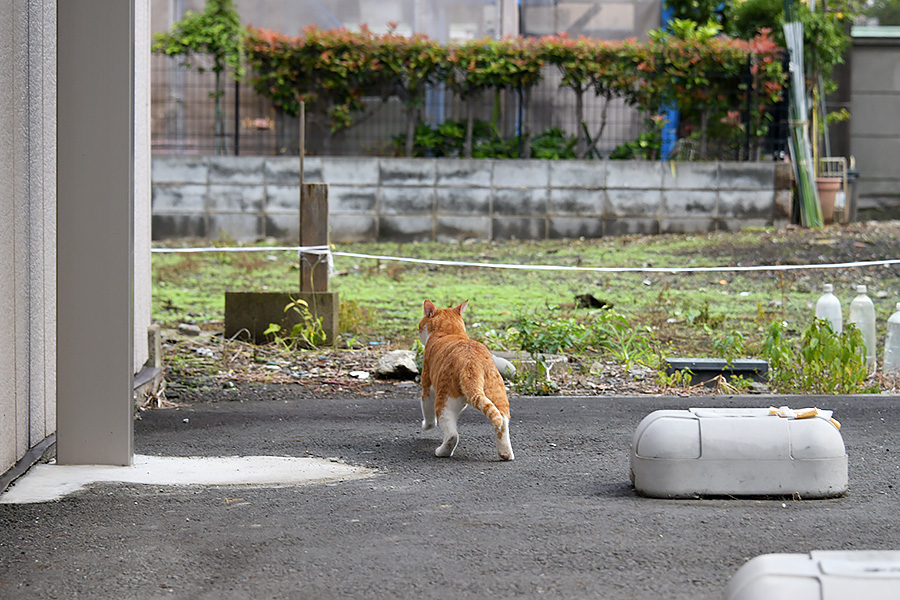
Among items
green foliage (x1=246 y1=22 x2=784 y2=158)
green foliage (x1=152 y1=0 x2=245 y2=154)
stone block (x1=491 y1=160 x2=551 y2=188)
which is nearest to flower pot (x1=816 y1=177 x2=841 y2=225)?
green foliage (x1=246 y1=22 x2=784 y2=158)

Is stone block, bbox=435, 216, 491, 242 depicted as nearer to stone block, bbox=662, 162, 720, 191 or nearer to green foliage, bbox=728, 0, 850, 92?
stone block, bbox=662, 162, 720, 191

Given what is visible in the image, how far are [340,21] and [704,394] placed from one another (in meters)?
10.9

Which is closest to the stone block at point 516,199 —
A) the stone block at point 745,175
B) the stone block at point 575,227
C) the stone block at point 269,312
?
the stone block at point 575,227

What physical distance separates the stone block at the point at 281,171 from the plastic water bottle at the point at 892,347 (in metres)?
8.52

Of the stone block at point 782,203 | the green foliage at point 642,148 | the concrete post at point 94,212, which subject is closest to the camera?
the concrete post at point 94,212

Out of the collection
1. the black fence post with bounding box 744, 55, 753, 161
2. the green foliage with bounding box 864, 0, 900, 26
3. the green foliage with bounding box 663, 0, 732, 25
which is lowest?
the black fence post with bounding box 744, 55, 753, 161

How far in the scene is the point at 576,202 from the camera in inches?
529

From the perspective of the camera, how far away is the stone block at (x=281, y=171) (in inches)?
523

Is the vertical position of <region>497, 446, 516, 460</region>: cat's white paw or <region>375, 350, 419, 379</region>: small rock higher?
<region>375, 350, 419, 379</region>: small rock

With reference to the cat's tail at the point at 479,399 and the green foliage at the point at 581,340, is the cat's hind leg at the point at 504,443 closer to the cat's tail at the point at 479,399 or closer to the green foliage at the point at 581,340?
the cat's tail at the point at 479,399

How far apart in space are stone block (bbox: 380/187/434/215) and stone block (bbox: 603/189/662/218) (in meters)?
2.47

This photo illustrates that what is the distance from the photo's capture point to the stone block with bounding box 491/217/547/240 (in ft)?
44.0

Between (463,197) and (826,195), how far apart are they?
5.35 m

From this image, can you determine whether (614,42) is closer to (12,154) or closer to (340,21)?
(340,21)
